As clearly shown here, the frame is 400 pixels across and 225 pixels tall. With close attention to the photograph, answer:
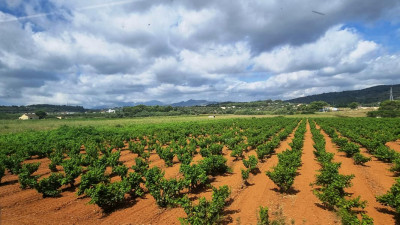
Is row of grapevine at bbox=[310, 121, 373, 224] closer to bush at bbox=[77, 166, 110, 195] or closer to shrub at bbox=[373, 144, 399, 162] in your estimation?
shrub at bbox=[373, 144, 399, 162]

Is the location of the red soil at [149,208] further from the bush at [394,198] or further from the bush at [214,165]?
the bush at [394,198]

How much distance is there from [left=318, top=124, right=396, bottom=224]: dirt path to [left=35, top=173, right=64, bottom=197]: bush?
16.0 metres

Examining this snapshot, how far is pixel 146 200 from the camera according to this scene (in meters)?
10.7

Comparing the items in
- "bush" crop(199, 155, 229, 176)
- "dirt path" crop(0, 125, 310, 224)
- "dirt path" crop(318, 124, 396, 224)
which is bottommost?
"dirt path" crop(318, 124, 396, 224)

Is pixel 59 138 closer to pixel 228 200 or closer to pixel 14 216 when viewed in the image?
pixel 14 216

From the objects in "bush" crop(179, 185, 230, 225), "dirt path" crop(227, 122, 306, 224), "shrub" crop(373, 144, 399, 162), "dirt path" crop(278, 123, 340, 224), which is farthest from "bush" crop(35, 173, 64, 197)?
"shrub" crop(373, 144, 399, 162)

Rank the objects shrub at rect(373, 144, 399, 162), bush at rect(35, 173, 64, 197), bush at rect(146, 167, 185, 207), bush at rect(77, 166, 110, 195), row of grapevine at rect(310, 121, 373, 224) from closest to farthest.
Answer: row of grapevine at rect(310, 121, 373, 224) → bush at rect(146, 167, 185, 207) → bush at rect(77, 166, 110, 195) → bush at rect(35, 173, 64, 197) → shrub at rect(373, 144, 399, 162)

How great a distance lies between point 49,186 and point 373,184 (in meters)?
19.4

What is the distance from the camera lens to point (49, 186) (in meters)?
11.0

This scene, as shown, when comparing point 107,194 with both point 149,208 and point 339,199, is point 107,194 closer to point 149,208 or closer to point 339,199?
point 149,208

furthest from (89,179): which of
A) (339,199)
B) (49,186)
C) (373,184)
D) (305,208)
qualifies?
(373,184)

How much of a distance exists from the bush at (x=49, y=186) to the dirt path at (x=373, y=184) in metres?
16.0

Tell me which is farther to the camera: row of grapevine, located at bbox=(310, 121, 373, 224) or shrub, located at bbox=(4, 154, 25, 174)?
shrub, located at bbox=(4, 154, 25, 174)

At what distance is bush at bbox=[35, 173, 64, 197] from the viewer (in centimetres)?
1082
